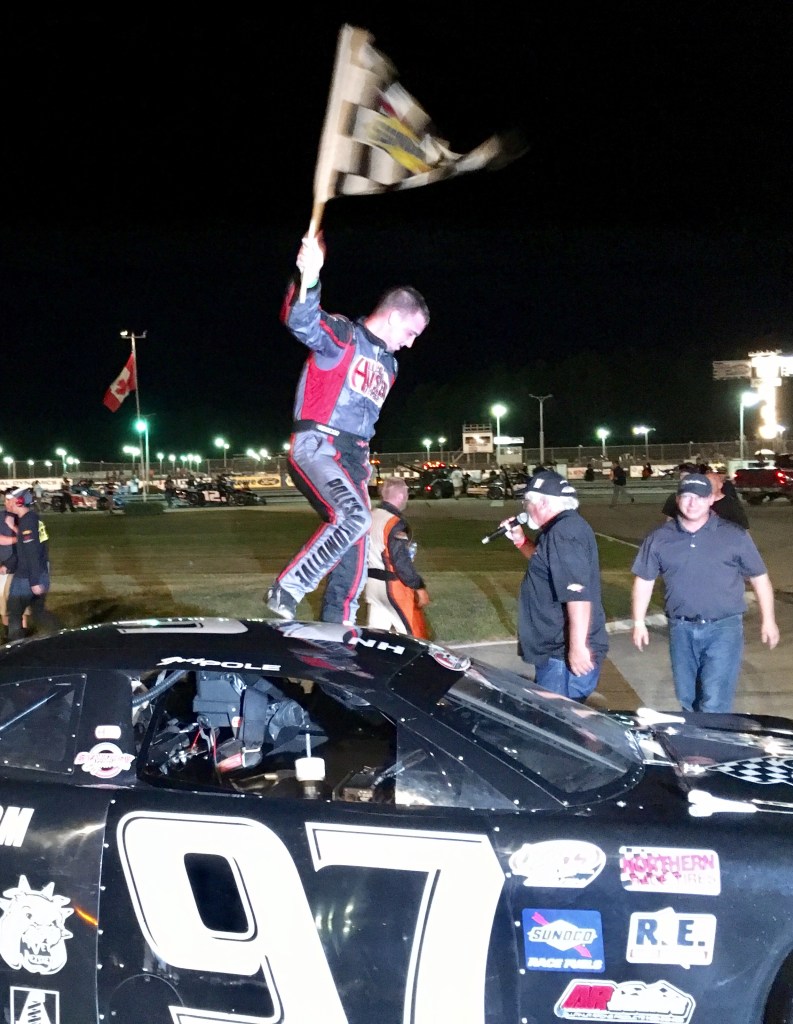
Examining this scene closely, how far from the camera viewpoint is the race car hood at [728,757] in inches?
117

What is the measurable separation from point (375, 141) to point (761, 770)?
2.69 m

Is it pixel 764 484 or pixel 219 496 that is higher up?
pixel 764 484

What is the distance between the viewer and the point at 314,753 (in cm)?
357

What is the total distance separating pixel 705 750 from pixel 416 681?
1.24 m

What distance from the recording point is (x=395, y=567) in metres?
7.05

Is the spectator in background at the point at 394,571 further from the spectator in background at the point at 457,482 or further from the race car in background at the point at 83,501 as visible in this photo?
the race car in background at the point at 83,501

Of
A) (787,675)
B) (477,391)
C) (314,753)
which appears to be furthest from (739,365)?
(314,753)

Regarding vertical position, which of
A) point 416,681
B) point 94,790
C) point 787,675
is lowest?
point 787,675

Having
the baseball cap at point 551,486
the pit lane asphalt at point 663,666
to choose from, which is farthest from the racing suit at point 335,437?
the pit lane asphalt at point 663,666

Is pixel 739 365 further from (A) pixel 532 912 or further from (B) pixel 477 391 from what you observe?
(A) pixel 532 912

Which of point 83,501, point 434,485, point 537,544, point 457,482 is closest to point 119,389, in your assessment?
point 83,501

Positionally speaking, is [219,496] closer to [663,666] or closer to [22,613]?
[22,613]

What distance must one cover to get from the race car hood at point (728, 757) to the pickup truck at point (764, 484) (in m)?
33.9

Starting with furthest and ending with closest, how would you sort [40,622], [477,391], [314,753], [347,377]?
1. [477,391]
2. [40,622]
3. [347,377]
4. [314,753]
